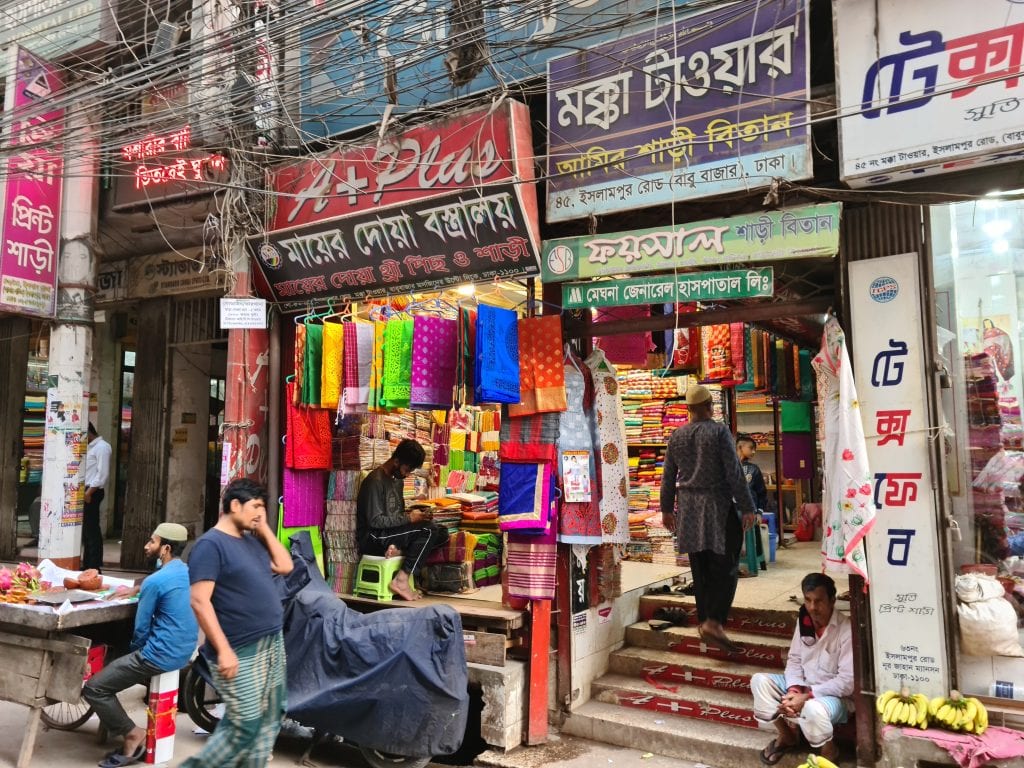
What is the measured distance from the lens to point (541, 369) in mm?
6121

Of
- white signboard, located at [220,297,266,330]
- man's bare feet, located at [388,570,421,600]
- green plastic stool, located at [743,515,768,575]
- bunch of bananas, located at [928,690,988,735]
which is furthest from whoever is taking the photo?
green plastic stool, located at [743,515,768,575]

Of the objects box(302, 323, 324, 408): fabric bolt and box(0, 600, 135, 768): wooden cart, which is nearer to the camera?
box(0, 600, 135, 768): wooden cart

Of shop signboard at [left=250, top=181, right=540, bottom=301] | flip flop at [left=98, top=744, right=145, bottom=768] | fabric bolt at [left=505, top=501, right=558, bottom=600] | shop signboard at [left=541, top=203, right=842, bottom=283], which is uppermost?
shop signboard at [left=250, top=181, right=540, bottom=301]

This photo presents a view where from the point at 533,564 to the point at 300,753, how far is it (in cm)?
228

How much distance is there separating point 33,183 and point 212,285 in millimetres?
2425

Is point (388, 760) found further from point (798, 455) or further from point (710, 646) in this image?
point (798, 455)

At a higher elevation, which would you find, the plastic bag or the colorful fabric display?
the colorful fabric display

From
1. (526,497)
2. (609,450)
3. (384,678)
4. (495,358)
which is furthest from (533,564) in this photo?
(495,358)

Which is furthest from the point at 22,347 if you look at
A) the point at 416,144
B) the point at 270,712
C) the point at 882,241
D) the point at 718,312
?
the point at 882,241

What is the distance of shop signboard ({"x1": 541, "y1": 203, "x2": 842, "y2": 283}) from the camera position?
16.0 ft

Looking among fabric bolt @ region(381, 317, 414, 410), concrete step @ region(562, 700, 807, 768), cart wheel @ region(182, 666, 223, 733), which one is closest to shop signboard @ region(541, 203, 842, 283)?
fabric bolt @ region(381, 317, 414, 410)

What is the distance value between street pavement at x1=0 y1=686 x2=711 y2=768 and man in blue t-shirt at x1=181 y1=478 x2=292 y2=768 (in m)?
1.69

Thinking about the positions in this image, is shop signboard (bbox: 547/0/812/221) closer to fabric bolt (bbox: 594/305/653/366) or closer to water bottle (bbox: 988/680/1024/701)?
fabric bolt (bbox: 594/305/653/366)

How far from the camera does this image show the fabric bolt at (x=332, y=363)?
6852mm
